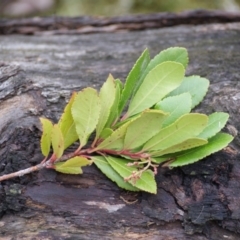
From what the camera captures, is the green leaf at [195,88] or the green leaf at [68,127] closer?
the green leaf at [68,127]

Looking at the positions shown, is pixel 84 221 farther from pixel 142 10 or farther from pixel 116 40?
pixel 142 10

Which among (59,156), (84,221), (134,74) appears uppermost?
(134,74)

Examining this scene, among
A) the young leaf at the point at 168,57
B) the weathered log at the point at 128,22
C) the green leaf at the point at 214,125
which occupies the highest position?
the young leaf at the point at 168,57

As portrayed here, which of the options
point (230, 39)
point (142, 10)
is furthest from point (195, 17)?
point (142, 10)

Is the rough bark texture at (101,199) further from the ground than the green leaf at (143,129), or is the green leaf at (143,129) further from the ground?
the green leaf at (143,129)

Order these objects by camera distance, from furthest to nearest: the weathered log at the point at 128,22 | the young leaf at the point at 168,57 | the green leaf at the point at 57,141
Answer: the weathered log at the point at 128,22 → the young leaf at the point at 168,57 → the green leaf at the point at 57,141

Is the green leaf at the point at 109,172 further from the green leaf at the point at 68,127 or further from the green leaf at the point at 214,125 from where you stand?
the green leaf at the point at 214,125

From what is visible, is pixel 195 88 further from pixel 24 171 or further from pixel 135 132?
pixel 24 171

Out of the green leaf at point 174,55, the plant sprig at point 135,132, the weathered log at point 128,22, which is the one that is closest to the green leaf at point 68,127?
the plant sprig at point 135,132
